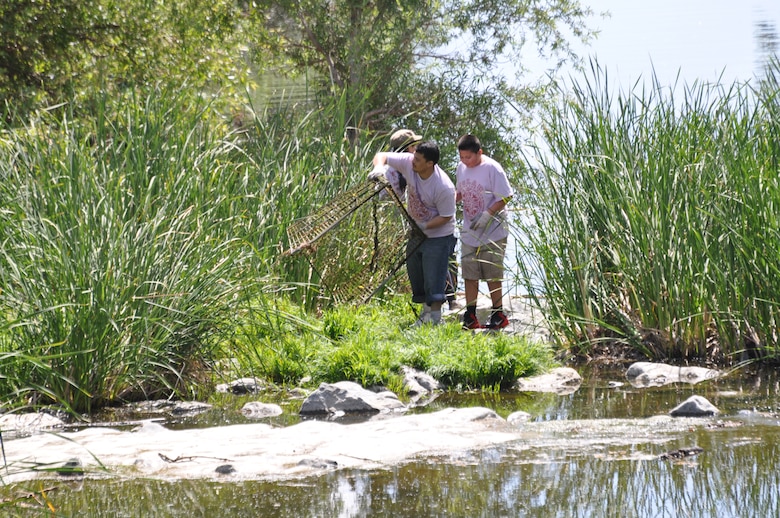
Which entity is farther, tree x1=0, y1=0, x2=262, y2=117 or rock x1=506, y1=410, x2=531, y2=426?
tree x1=0, y1=0, x2=262, y2=117

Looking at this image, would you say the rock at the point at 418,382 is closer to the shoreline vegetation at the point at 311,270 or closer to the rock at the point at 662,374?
the shoreline vegetation at the point at 311,270

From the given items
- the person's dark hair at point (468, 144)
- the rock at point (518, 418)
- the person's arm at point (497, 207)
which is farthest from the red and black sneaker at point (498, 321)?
the rock at point (518, 418)

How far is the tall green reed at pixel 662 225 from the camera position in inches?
242

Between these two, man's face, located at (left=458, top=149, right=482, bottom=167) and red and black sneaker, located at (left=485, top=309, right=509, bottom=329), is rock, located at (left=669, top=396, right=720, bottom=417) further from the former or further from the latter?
man's face, located at (left=458, top=149, right=482, bottom=167)

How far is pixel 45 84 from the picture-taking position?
40.4 ft

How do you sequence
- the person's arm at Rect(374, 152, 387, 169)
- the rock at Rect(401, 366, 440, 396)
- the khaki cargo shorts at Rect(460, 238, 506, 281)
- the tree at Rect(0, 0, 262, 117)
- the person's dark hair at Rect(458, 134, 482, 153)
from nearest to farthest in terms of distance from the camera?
the rock at Rect(401, 366, 440, 396) → the person's arm at Rect(374, 152, 387, 169) → the person's dark hair at Rect(458, 134, 482, 153) → the khaki cargo shorts at Rect(460, 238, 506, 281) → the tree at Rect(0, 0, 262, 117)

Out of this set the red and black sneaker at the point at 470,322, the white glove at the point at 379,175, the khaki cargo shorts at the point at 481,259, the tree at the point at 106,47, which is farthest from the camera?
the tree at the point at 106,47

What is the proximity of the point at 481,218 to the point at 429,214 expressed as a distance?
404 millimetres

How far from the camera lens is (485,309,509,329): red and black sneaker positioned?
7.92 meters

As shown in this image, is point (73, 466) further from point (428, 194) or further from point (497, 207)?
point (497, 207)

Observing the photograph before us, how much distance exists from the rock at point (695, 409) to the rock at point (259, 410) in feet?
6.45

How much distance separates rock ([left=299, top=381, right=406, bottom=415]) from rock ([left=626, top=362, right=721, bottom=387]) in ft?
4.95

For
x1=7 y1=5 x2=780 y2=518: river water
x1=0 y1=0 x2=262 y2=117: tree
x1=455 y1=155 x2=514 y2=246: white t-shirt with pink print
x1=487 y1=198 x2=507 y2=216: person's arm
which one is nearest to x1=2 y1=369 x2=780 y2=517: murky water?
x1=7 y1=5 x2=780 y2=518: river water

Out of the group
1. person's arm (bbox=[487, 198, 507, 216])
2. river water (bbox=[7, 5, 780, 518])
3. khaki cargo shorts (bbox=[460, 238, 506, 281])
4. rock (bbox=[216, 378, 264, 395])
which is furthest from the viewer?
khaki cargo shorts (bbox=[460, 238, 506, 281])
